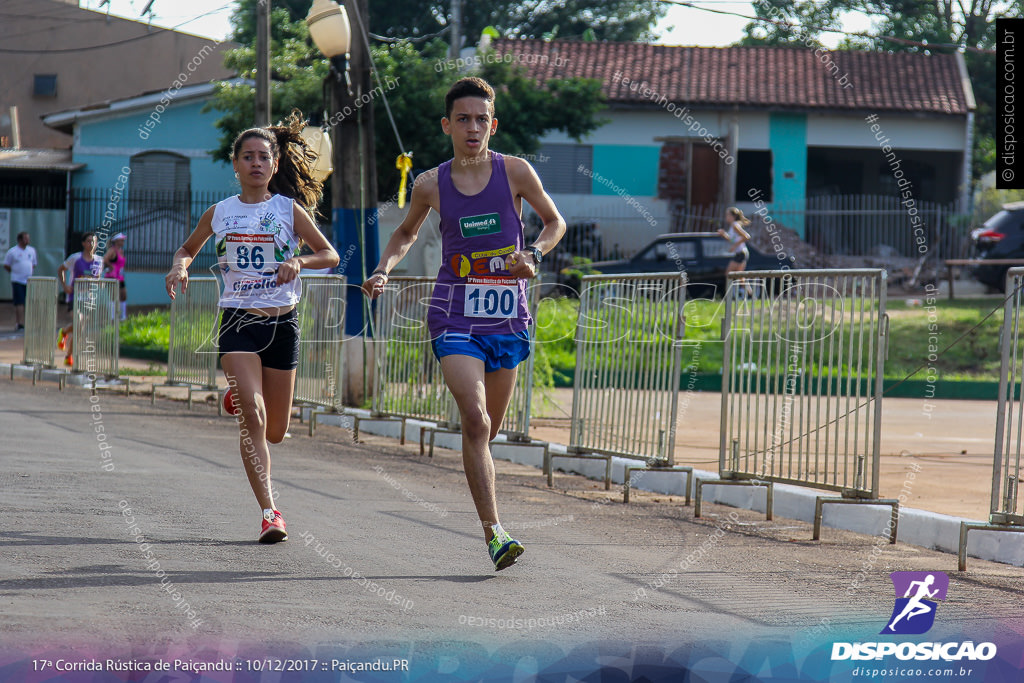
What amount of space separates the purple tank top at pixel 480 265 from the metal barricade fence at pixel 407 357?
5.35 meters

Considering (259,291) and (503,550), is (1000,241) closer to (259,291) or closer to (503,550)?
(259,291)

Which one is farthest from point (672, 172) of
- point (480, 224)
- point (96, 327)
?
point (480, 224)

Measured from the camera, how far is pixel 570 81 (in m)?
30.7

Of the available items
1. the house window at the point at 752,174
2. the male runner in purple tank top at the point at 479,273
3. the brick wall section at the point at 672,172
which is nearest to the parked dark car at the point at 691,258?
the brick wall section at the point at 672,172

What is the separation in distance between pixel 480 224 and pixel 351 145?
333 inches

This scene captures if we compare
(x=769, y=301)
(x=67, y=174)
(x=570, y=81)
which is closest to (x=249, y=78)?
(x=67, y=174)

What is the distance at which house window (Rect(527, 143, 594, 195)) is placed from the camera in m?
35.6

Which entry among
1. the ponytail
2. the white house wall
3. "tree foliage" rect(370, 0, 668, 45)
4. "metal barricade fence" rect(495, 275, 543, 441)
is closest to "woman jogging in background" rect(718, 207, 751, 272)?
"metal barricade fence" rect(495, 275, 543, 441)

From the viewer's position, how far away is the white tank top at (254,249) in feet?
20.5

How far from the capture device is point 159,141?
31422mm

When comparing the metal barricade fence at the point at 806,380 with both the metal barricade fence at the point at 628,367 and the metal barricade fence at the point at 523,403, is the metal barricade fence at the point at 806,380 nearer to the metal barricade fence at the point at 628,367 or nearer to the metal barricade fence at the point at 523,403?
the metal barricade fence at the point at 628,367

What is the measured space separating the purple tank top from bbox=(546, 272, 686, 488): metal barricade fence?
2901mm

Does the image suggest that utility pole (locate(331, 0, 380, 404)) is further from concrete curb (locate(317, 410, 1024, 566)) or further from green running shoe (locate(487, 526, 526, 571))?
green running shoe (locate(487, 526, 526, 571))

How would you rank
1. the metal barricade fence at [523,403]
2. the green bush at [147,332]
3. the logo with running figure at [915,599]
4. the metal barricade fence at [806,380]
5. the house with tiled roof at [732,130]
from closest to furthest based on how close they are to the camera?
the logo with running figure at [915,599]
the metal barricade fence at [806,380]
the metal barricade fence at [523,403]
the green bush at [147,332]
the house with tiled roof at [732,130]
